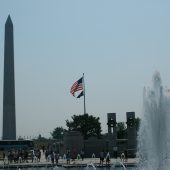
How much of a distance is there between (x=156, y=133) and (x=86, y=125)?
69.4m

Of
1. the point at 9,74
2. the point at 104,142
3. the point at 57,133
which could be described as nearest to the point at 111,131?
the point at 104,142

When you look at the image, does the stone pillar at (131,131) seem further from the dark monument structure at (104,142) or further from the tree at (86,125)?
the tree at (86,125)

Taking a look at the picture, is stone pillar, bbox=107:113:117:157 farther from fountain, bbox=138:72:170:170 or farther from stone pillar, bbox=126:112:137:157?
fountain, bbox=138:72:170:170

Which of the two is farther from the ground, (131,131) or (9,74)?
(9,74)

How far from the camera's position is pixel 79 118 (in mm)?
89688

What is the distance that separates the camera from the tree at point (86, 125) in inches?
3504

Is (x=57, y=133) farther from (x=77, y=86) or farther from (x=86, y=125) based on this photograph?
(x=77, y=86)

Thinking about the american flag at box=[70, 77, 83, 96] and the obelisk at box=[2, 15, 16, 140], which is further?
the obelisk at box=[2, 15, 16, 140]

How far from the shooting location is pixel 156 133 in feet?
64.5

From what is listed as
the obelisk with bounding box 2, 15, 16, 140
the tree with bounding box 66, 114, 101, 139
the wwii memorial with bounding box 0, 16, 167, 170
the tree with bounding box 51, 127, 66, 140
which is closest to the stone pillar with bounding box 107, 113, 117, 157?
the wwii memorial with bounding box 0, 16, 167, 170

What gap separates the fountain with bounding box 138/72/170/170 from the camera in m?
19.2

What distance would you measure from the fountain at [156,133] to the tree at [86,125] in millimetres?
67409

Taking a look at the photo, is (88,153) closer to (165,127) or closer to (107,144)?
(107,144)

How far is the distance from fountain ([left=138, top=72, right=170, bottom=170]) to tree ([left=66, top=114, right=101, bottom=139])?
2654 inches
